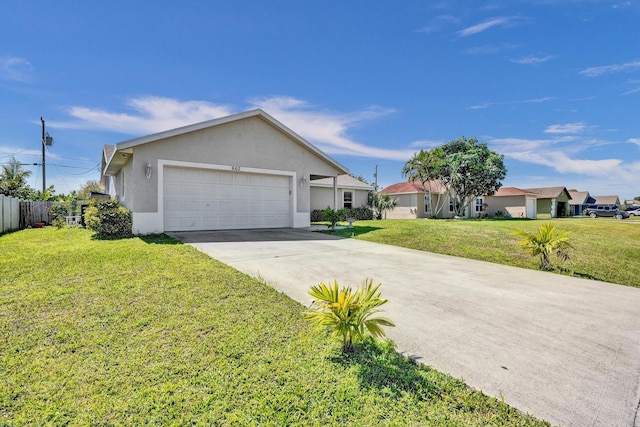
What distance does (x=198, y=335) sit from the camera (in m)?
3.31

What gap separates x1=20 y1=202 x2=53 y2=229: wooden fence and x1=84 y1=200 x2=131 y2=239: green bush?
9483mm

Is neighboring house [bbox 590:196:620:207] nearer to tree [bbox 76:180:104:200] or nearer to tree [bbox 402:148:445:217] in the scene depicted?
tree [bbox 402:148:445:217]

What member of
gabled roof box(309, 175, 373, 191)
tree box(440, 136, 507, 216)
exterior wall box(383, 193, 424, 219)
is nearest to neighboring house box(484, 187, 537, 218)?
tree box(440, 136, 507, 216)

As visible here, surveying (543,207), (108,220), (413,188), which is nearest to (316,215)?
(413,188)

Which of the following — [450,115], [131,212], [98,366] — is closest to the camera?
[98,366]

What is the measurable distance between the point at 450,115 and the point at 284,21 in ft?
48.1

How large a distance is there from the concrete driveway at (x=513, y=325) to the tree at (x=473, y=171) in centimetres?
2126

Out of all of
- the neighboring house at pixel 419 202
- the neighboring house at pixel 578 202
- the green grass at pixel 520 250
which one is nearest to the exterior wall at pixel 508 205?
the neighboring house at pixel 419 202

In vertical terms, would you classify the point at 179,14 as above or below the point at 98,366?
above

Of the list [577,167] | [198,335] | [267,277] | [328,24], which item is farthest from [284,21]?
[577,167]

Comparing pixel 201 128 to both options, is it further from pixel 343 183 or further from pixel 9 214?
pixel 343 183

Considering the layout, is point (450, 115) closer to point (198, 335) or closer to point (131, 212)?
Result: point (131, 212)

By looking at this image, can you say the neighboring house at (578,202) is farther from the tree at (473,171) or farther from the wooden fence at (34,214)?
the wooden fence at (34,214)

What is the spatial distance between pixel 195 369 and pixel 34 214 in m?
20.5
